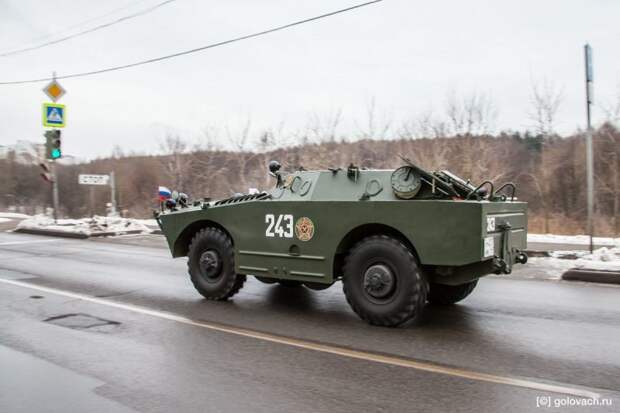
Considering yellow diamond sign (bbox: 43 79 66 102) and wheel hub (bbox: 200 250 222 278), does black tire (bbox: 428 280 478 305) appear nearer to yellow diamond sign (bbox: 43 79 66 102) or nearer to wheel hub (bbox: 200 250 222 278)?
wheel hub (bbox: 200 250 222 278)

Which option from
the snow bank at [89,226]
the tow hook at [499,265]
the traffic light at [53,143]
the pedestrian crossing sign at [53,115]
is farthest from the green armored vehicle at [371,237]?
the pedestrian crossing sign at [53,115]

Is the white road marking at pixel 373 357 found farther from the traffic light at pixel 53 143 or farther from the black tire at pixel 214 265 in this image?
the traffic light at pixel 53 143

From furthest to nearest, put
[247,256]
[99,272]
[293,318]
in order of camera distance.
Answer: [99,272] < [247,256] < [293,318]

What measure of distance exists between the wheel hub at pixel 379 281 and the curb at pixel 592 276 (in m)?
4.81

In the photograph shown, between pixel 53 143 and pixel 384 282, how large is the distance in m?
17.1

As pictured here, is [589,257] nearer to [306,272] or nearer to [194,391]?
[306,272]

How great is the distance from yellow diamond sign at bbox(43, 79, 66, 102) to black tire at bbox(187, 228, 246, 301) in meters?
15.1

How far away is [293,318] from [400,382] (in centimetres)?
236

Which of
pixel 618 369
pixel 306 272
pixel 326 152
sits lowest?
pixel 618 369

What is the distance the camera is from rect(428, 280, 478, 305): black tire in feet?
22.8

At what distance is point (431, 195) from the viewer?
5875 millimetres

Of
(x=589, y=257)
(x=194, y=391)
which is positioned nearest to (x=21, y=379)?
(x=194, y=391)

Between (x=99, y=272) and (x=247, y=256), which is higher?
(x=247, y=256)

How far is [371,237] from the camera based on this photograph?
6.04 meters
